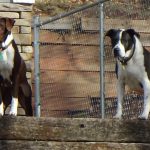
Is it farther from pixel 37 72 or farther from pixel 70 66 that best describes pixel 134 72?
pixel 37 72

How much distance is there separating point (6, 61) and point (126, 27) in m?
1.57

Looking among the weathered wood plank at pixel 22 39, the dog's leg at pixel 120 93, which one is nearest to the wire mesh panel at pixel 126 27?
the dog's leg at pixel 120 93

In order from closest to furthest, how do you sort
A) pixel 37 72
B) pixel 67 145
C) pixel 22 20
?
pixel 67 145, pixel 37 72, pixel 22 20

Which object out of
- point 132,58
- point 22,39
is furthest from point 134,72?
point 22,39

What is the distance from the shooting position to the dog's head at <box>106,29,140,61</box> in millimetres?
6648

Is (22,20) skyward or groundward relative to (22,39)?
skyward

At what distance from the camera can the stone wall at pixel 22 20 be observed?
9789 millimetres

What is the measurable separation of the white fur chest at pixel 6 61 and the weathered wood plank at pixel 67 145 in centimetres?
137

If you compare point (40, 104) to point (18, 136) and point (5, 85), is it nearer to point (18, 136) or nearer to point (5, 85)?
point (5, 85)

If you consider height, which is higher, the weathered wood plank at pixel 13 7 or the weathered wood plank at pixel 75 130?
the weathered wood plank at pixel 13 7

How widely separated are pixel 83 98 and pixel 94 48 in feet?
2.20

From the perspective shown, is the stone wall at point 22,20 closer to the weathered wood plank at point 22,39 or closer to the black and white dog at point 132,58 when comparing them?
the weathered wood plank at point 22,39

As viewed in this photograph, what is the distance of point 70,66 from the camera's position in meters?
8.64

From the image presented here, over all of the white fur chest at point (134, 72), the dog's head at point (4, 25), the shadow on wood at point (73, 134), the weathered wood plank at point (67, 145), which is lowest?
the weathered wood plank at point (67, 145)
